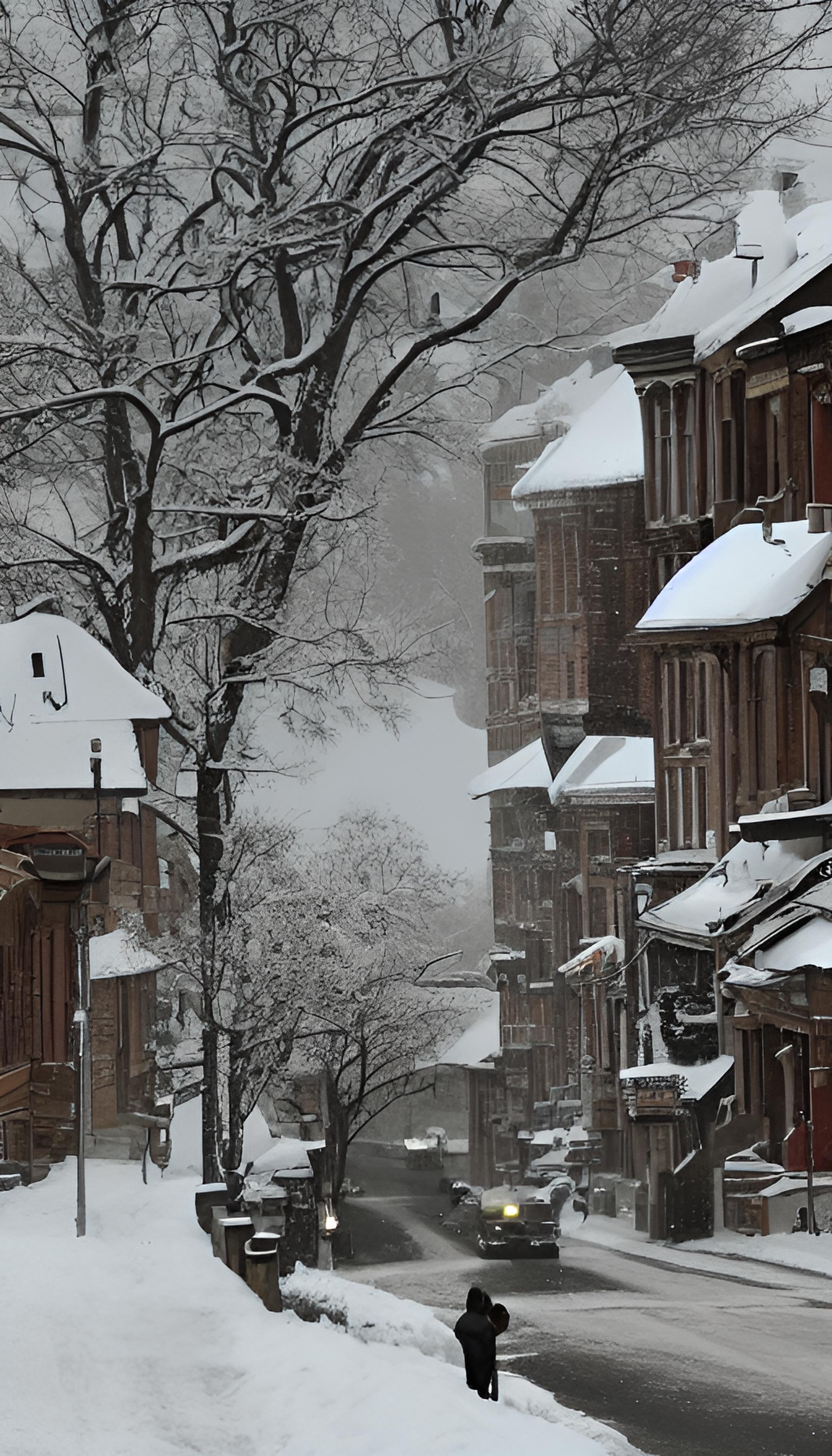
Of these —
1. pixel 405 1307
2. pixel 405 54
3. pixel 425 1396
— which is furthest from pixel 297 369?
pixel 425 1396

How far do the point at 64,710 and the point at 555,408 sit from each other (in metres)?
33.6

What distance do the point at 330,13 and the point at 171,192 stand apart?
4251 millimetres

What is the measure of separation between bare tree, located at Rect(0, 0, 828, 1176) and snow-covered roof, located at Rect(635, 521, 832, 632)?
611 cm

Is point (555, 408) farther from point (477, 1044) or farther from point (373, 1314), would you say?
point (373, 1314)

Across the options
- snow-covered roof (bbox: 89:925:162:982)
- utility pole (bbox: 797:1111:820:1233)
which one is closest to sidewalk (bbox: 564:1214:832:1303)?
utility pole (bbox: 797:1111:820:1233)

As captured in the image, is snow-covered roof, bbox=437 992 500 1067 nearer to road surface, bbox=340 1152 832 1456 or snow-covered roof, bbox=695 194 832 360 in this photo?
road surface, bbox=340 1152 832 1456

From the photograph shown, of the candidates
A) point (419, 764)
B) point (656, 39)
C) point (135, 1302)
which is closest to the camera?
point (135, 1302)

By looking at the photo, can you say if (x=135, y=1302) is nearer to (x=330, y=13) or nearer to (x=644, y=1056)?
(x=644, y=1056)

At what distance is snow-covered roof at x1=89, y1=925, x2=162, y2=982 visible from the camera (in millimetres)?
31094

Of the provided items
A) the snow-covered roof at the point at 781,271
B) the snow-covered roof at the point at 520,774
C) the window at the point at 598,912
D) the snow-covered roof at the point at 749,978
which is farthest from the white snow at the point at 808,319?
the snow-covered roof at the point at 520,774

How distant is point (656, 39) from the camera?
30.4 meters

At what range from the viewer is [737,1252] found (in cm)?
2714

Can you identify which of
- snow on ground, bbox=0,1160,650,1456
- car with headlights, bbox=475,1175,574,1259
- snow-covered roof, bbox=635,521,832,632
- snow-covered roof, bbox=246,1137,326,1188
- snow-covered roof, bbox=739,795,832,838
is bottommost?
car with headlights, bbox=475,1175,574,1259

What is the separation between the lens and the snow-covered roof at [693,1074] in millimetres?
32281
